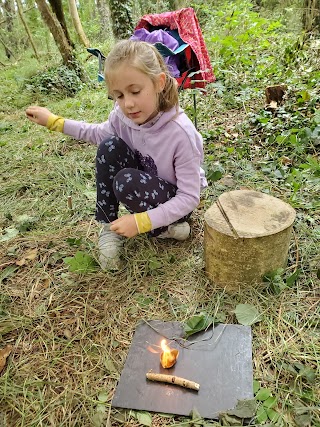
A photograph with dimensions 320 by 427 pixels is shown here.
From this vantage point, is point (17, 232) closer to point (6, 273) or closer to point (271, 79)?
point (6, 273)

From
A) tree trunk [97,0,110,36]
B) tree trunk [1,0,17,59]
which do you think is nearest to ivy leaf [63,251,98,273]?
tree trunk [97,0,110,36]

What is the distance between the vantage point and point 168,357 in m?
1.28

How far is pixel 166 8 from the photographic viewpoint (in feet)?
30.6

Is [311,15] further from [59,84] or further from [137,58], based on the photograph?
[59,84]

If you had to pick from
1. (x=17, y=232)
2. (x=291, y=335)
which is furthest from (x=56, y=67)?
(x=291, y=335)

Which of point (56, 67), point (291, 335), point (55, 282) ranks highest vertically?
point (56, 67)

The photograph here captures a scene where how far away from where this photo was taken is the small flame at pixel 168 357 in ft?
4.21

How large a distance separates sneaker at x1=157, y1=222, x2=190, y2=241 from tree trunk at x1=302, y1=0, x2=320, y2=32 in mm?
3689

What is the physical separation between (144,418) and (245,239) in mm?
792

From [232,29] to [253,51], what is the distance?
0.62 metres

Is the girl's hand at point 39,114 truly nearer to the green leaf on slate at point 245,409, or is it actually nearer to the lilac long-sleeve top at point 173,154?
the lilac long-sleeve top at point 173,154

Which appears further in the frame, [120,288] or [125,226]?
[120,288]

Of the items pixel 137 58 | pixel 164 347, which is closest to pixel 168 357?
pixel 164 347

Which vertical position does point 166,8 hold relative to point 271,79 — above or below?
above
